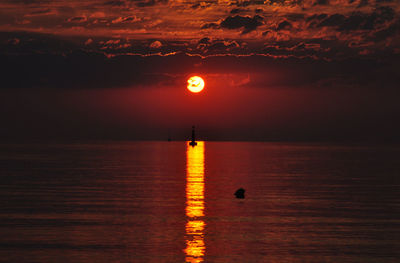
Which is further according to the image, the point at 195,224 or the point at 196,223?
the point at 196,223


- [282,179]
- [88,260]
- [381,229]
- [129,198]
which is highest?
[282,179]

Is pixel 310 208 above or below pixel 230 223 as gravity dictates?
above

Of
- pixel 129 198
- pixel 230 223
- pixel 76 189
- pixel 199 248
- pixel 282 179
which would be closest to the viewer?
pixel 199 248

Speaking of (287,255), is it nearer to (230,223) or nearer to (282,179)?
(230,223)

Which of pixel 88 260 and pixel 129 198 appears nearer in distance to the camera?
pixel 88 260

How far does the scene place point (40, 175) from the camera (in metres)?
97.6

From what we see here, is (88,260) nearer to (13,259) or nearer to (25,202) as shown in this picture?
(13,259)

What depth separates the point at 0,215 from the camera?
49375 millimetres

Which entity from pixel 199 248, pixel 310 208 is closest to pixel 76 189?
pixel 310 208

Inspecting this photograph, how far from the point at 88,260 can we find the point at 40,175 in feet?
217

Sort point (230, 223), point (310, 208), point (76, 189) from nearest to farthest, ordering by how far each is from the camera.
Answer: point (230, 223)
point (310, 208)
point (76, 189)

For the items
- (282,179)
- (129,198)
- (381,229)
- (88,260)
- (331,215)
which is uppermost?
(282,179)

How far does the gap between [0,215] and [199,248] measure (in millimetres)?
19297

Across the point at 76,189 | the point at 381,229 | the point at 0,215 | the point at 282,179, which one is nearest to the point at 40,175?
the point at 76,189
